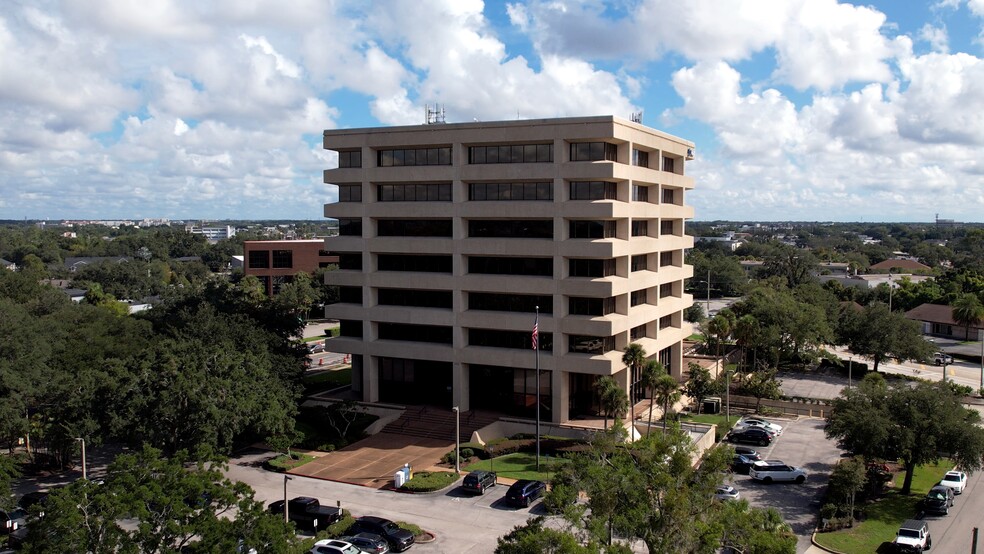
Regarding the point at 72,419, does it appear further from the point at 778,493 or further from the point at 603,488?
the point at 778,493

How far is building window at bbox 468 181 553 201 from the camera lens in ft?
197

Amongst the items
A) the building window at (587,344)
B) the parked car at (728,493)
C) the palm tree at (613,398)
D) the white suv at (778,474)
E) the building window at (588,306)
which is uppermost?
the building window at (588,306)

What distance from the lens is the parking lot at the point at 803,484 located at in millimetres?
45031

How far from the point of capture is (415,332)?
65.2m

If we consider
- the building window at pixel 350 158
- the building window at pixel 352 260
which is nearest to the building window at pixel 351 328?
the building window at pixel 352 260

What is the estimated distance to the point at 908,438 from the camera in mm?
45625

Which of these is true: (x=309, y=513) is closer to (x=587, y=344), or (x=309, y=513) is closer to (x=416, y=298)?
(x=416, y=298)

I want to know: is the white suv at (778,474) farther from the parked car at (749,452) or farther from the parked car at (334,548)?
the parked car at (334,548)

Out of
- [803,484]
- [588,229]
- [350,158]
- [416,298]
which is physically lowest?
[803,484]

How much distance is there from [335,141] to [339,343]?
1795 centimetres

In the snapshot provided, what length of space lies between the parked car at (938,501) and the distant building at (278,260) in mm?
113687

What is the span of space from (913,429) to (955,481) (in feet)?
20.8

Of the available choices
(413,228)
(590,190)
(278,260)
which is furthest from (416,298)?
(278,260)

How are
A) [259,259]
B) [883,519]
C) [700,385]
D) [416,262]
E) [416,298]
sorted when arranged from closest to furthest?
1. [883,519]
2. [416,262]
3. [416,298]
4. [700,385]
5. [259,259]
